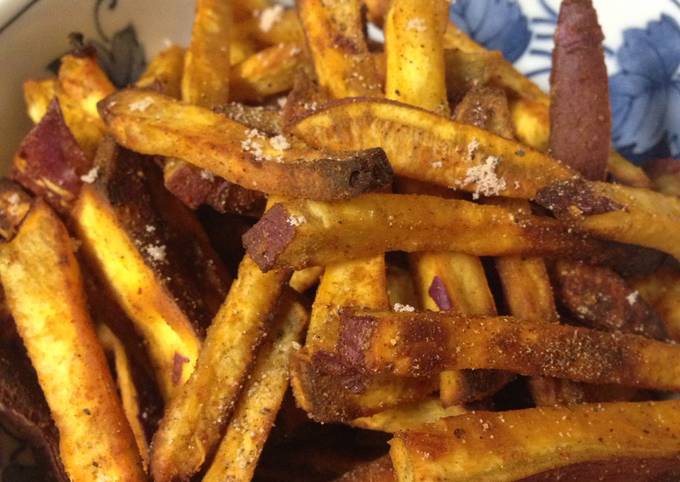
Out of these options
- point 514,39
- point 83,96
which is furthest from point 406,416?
point 514,39

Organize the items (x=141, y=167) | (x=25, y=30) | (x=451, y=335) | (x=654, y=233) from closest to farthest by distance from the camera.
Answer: (x=451, y=335) → (x=654, y=233) → (x=141, y=167) → (x=25, y=30)

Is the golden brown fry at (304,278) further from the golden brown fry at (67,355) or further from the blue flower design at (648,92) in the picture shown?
the blue flower design at (648,92)

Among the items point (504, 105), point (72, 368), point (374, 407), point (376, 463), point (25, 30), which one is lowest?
point (376, 463)

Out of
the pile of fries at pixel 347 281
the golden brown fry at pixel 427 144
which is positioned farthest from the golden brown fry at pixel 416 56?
the golden brown fry at pixel 427 144

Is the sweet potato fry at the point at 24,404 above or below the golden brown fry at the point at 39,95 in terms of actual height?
below

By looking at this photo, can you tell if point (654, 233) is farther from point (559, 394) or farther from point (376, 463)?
point (376, 463)

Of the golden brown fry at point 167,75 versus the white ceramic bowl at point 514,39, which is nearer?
the golden brown fry at point 167,75

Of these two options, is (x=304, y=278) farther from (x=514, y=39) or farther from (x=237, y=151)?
(x=514, y=39)

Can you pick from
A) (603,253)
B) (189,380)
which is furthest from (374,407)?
(603,253)
